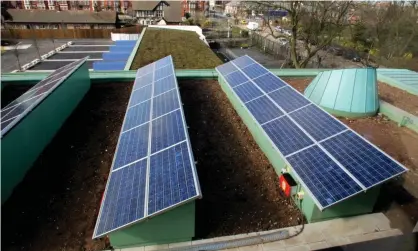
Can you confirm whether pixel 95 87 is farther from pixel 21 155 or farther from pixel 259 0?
pixel 259 0

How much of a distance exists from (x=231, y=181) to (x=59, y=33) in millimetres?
67115

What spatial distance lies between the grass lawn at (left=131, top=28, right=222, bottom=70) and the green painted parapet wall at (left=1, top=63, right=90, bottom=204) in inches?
488

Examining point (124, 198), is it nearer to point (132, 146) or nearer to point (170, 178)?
point (170, 178)

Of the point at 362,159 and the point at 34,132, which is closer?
the point at 362,159

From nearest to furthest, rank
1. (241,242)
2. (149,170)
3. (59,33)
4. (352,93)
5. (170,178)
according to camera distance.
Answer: (170,178) → (241,242) → (149,170) → (352,93) → (59,33)

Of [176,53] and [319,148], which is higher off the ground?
[319,148]

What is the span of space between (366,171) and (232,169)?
4.70 m

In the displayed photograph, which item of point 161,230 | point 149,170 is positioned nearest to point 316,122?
point 149,170

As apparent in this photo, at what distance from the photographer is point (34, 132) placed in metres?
11.1

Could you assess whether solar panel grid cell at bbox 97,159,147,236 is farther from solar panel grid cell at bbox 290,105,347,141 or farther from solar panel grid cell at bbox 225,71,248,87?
solar panel grid cell at bbox 225,71,248,87

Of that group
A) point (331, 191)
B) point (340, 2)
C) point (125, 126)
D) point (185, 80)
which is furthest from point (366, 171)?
point (340, 2)

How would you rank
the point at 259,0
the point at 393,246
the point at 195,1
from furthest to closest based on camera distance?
the point at 195,1 < the point at 259,0 < the point at 393,246

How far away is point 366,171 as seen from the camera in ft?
26.6

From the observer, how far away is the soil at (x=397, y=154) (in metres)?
9.10
